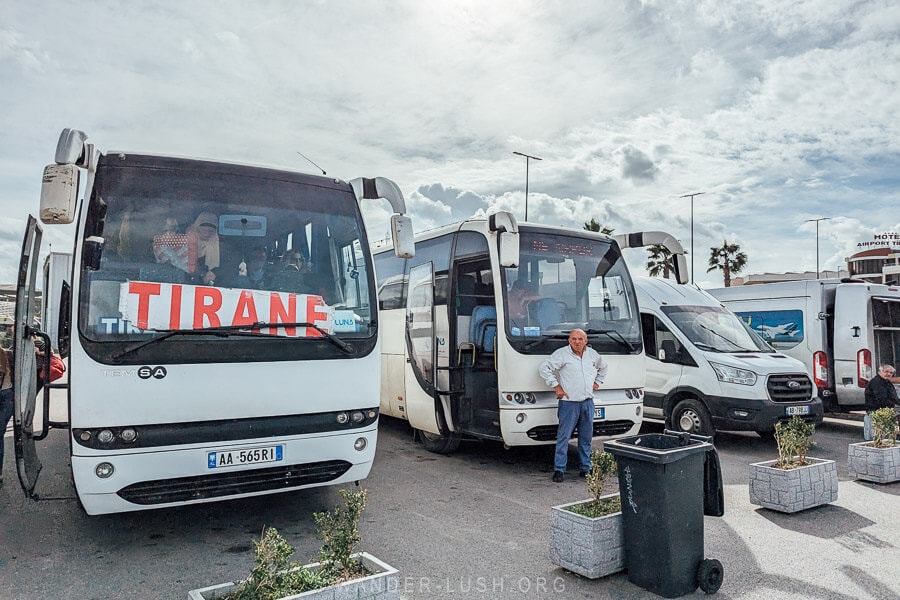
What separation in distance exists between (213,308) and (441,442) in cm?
472

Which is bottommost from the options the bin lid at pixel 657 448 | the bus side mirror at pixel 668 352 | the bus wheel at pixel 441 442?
the bus wheel at pixel 441 442

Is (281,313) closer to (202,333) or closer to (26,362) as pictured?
(202,333)

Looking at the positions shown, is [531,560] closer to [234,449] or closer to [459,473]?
[234,449]

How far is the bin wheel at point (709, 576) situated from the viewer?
Result: 4504 mm

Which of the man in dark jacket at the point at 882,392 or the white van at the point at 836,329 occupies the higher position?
the white van at the point at 836,329

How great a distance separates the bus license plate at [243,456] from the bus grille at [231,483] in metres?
0.08

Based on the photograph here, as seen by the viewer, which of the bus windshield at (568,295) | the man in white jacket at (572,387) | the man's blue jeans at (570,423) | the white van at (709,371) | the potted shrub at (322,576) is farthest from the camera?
the white van at (709,371)

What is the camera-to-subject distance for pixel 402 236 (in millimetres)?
6270

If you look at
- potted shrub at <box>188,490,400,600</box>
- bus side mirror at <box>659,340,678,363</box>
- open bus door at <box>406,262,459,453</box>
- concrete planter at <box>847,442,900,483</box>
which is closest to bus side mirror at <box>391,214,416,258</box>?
open bus door at <box>406,262,459,453</box>

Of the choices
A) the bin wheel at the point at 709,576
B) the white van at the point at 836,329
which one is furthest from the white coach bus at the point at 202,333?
the white van at the point at 836,329

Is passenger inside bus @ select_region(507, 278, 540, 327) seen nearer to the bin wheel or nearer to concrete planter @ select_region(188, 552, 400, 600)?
the bin wheel

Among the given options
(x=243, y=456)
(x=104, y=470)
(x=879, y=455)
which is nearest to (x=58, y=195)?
(x=104, y=470)

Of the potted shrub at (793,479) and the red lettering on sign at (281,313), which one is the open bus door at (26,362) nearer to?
the red lettering on sign at (281,313)

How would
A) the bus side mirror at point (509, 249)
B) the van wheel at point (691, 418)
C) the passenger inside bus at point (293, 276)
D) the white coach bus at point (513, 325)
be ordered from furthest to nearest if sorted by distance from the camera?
the van wheel at point (691, 418), the white coach bus at point (513, 325), the bus side mirror at point (509, 249), the passenger inside bus at point (293, 276)
